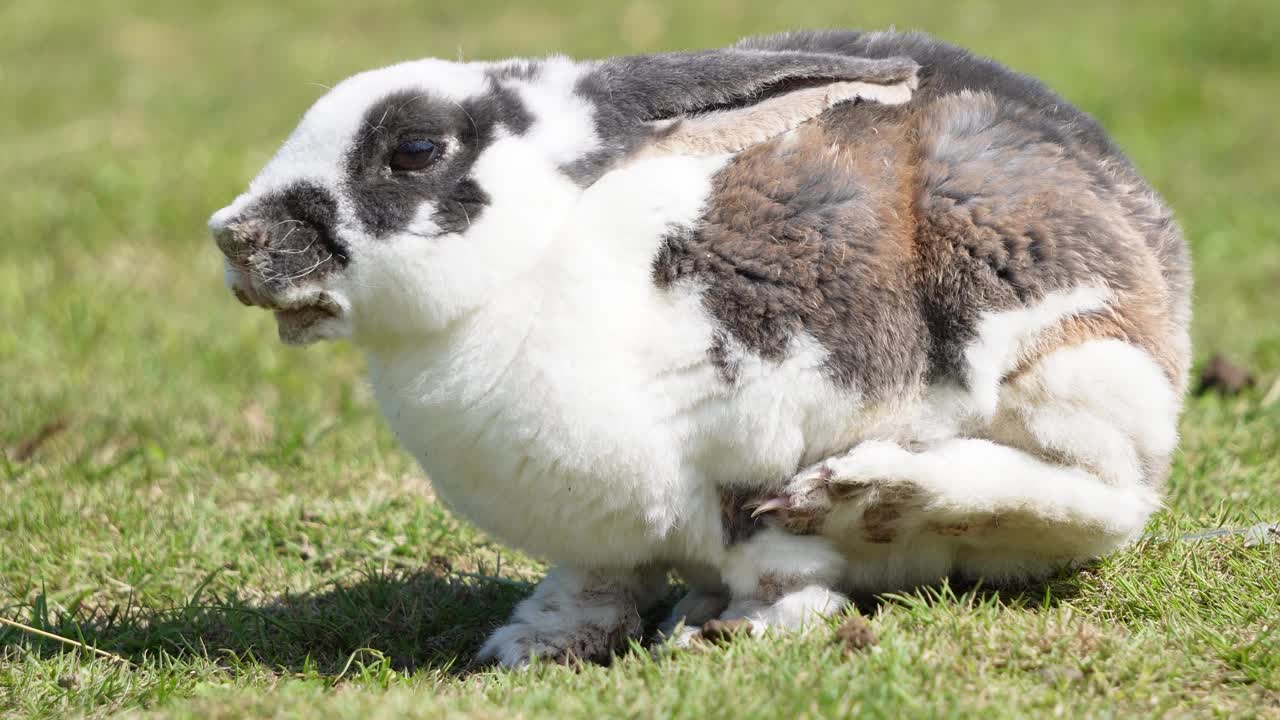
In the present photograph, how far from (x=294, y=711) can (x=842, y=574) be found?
121cm

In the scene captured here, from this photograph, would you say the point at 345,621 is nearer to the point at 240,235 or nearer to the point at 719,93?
the point at 240,235

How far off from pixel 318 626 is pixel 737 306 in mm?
1372

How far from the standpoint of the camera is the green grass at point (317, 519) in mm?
2811

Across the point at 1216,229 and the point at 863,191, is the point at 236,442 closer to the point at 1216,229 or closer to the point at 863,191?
the point at 863,191

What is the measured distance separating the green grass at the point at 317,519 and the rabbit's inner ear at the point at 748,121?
1.76ft

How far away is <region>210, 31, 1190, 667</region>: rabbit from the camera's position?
291cm

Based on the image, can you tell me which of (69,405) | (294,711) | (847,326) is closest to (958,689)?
(847,326)

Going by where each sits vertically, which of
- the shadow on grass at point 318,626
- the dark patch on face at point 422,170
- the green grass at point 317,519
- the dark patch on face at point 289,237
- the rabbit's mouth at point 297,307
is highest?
the dark patch on face at point 422,170

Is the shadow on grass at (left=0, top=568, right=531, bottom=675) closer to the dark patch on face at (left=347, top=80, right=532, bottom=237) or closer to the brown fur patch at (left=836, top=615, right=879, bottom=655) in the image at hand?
the brown fur patch at (left=836, top=615, right=879, bottom=655)

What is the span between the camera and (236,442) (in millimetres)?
4977

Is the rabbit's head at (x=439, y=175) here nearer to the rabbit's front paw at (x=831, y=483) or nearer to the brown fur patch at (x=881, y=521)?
the rabbit's front paw at (x=831, y=483)

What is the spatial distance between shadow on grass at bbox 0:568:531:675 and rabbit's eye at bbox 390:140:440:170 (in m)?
1.11

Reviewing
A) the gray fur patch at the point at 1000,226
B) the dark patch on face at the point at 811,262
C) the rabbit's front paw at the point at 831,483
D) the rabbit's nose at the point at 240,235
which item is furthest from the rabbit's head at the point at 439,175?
the rabbit's front paw at the point at 831,483

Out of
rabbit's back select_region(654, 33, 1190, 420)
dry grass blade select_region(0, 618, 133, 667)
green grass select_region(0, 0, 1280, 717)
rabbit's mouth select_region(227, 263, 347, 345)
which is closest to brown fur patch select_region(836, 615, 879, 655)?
green grass select_region(0, 0, 1280, 717)
